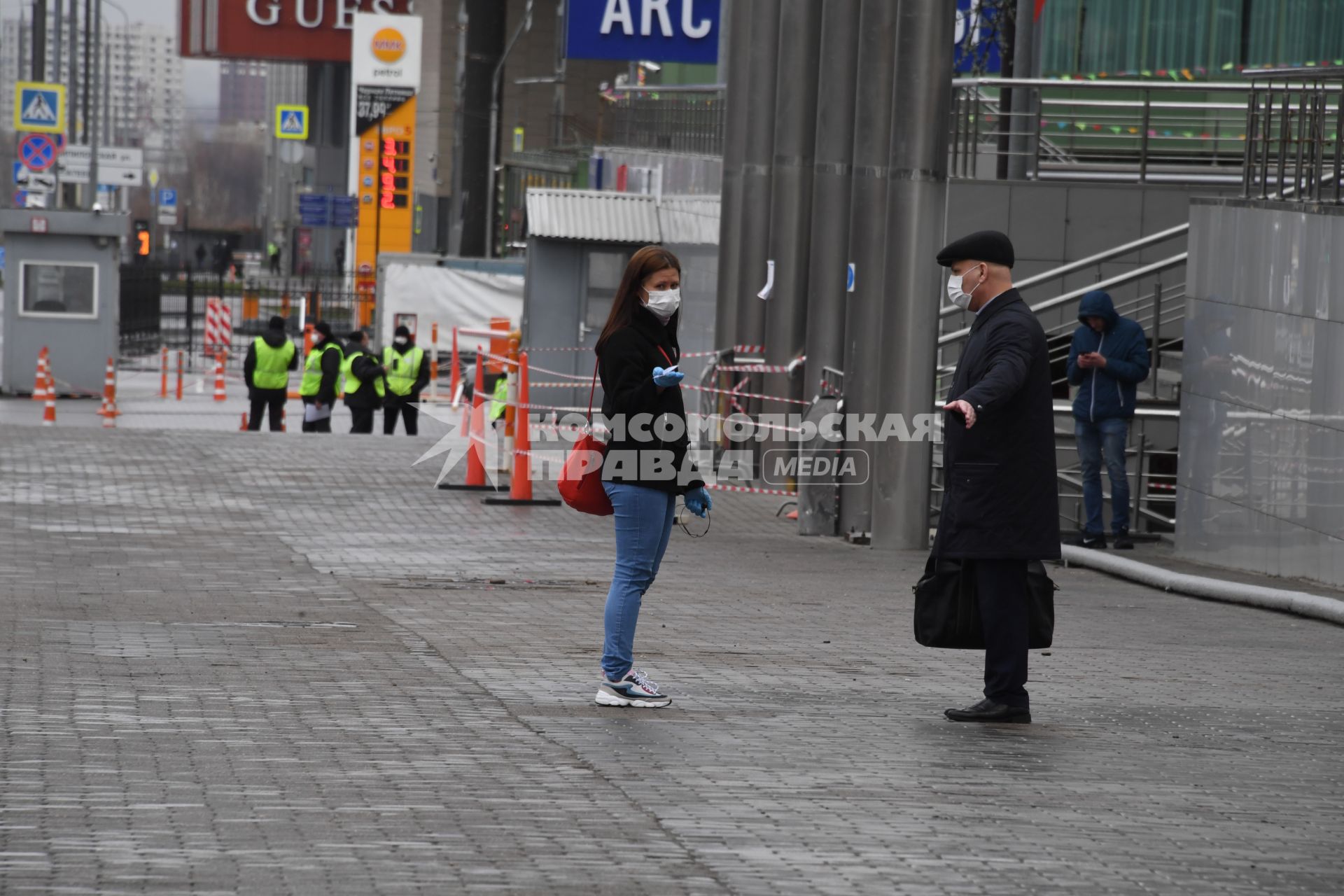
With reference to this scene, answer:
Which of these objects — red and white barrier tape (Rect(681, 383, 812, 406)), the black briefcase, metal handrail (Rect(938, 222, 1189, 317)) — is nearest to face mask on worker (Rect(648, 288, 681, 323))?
the black briefcase

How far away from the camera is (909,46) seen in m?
13.4

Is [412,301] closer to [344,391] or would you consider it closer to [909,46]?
[344,391]

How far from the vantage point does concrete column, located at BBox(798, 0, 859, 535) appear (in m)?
15.9

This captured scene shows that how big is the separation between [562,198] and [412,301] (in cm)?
1163

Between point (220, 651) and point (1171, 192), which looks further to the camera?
point (1171, 192)

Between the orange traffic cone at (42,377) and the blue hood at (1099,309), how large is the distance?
770 inches

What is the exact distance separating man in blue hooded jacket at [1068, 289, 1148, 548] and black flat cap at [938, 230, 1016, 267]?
645cm

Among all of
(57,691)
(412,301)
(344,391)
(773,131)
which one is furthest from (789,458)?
(412,301)

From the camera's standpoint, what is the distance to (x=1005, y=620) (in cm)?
707

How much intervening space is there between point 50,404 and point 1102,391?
17.0 metres

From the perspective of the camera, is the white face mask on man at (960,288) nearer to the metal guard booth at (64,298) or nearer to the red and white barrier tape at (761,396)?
the red and white barrier tape at (761,396)

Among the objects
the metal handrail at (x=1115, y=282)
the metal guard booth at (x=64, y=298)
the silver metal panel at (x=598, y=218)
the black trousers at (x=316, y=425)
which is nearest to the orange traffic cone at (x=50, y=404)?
the metal guard booth at (x=64, y=298)

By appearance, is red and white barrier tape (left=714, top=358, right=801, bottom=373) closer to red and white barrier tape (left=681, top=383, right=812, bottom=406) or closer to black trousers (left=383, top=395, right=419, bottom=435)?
red and white barrier tape (left=681, top=383, right=812, bottom=406)

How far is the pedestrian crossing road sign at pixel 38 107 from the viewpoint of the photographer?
1473 inches
